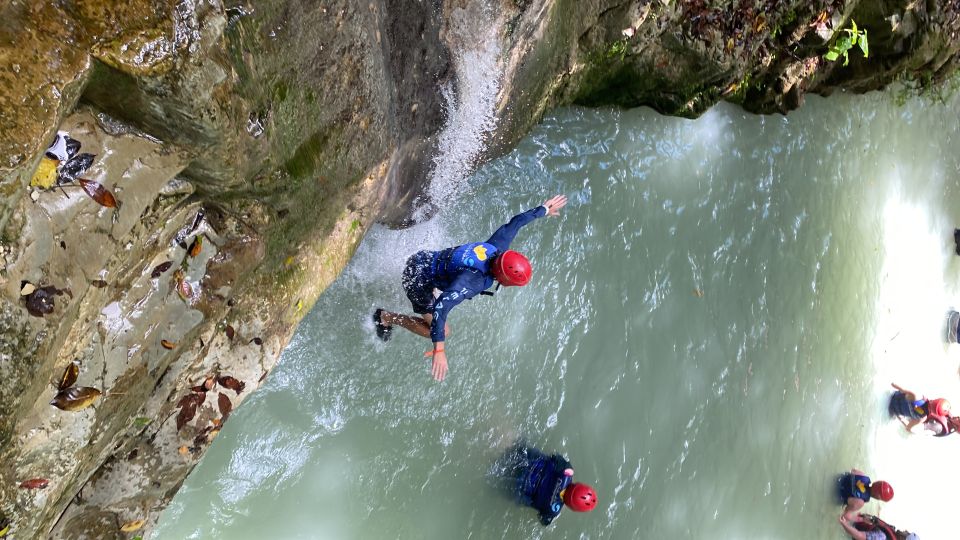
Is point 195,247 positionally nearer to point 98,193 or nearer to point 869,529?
point 98,193

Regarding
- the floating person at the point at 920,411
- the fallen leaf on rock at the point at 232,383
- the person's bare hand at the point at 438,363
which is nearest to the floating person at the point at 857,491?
the floating person at the point at 920,411

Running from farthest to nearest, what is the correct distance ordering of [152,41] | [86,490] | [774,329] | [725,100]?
[774,329] → [725,100] → [86,490] → [152,41]

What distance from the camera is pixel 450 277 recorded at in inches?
174

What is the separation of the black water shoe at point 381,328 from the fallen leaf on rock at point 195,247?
6.43ft

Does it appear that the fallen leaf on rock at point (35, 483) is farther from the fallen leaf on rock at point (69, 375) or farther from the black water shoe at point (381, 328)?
the black water shoe at point (381, 328)

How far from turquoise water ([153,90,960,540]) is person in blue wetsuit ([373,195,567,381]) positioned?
10.6 inches

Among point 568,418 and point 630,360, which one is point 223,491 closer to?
point 568,418

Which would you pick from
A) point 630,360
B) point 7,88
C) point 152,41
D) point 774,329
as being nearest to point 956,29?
point 774,329

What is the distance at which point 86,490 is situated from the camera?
10.5ft

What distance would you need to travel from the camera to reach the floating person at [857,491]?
8.20 meters

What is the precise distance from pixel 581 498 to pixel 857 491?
5.16 metres

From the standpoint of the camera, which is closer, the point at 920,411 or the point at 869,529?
the point at 869,529

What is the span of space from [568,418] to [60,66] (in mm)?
5086

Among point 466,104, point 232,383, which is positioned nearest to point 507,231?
point 466,104
